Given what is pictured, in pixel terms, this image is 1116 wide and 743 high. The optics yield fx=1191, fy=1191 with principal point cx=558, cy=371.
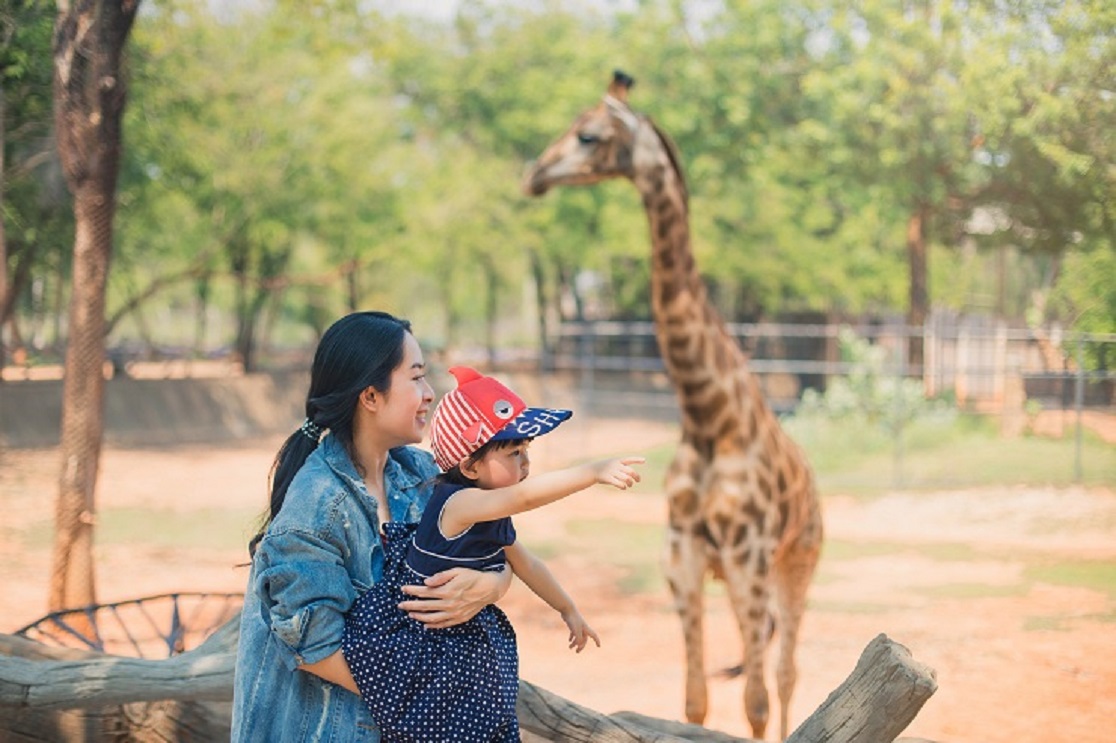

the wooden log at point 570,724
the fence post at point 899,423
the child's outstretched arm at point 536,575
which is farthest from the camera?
the fence post at point 899,423

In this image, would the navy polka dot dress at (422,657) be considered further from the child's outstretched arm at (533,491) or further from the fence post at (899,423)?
the fence post at (899,423)

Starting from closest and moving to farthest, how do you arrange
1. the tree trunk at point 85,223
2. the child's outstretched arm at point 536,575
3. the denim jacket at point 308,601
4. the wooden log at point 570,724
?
1. the denim jacket at point 308,601
2. the child's outstretched arm at point 536,575
3. the wooden log at point 570,724
4. the tree trunk at point 85,223

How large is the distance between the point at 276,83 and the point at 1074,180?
1399 cm

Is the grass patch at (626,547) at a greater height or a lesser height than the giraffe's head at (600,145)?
lesser

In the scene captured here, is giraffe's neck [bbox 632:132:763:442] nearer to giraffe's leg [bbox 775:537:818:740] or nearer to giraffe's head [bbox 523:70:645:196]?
giraffe's head [bbox 523:70:645:196]

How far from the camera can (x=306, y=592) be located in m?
2.21

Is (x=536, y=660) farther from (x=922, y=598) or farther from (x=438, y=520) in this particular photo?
(x=438, y=520)

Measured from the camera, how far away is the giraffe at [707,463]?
15.7ft

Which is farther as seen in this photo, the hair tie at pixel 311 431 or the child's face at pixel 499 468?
the hair tie at pixel 311 431

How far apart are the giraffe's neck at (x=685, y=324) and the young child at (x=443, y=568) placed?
8.98ft

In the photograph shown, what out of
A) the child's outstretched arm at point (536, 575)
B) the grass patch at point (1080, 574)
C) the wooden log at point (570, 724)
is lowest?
the grass patch at point (1080, 574)

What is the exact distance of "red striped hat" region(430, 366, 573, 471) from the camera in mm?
2236

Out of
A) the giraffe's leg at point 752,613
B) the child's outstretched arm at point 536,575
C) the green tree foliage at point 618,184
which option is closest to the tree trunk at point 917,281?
the green tree foliage at point 618,184

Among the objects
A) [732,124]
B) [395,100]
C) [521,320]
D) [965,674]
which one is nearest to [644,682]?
[965,674]
